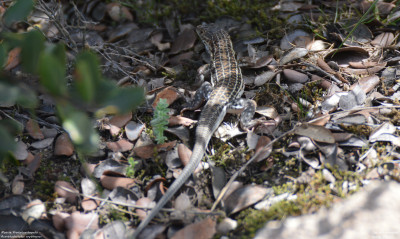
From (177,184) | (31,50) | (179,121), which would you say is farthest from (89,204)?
(31,50)

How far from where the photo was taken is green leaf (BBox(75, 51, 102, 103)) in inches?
57.3

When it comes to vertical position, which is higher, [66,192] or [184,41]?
[184,41]

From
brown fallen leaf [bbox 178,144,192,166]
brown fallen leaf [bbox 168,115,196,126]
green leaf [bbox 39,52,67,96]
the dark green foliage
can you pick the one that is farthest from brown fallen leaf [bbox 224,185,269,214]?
green leaf [bbox 39,52,67,96]

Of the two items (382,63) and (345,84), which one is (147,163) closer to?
(345,84)

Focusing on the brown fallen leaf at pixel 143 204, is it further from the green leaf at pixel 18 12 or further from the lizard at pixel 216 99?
the green leaf at pixel 18 12

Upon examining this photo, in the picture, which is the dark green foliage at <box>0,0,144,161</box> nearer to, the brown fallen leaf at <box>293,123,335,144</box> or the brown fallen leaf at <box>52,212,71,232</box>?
the brown fallen leaf at <box>52,212,71,232</box>

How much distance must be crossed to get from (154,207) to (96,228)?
1.59 feet

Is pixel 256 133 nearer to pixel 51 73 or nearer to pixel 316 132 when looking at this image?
pixel 316 132

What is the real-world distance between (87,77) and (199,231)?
1.39m

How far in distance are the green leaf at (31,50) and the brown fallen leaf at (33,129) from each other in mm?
1639

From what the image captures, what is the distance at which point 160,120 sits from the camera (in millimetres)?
2898

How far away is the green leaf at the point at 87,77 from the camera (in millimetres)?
1456

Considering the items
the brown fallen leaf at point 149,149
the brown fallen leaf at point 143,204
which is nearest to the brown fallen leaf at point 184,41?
the brown fallen leaf at point 149,149

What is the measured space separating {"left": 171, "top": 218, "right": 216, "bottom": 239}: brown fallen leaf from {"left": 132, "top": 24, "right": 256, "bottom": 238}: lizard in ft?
0.81
